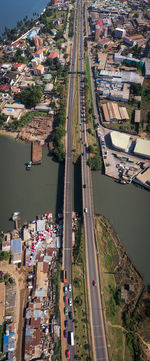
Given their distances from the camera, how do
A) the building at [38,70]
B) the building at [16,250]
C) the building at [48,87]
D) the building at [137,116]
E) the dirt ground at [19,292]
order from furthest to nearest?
the building at [38,70], the building at [48,87], the building at [137,116], the building at [16,250], the dirt ground at [19,292]

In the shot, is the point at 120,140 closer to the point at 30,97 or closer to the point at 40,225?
the point at 40,225

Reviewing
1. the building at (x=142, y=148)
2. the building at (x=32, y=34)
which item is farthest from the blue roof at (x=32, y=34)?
the building at (x=142, y=148)

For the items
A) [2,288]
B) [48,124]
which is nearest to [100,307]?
[2,288]

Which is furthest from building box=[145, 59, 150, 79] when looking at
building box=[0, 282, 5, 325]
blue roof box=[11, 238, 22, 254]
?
building box=[0, 282, 5, 325]

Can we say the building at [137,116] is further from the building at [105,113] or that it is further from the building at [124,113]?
the building at [105,113]

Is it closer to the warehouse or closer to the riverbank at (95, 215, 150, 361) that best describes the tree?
the warehouse

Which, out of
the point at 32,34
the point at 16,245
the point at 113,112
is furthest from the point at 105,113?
the point at 32,34

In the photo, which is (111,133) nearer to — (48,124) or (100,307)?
(48,124)
